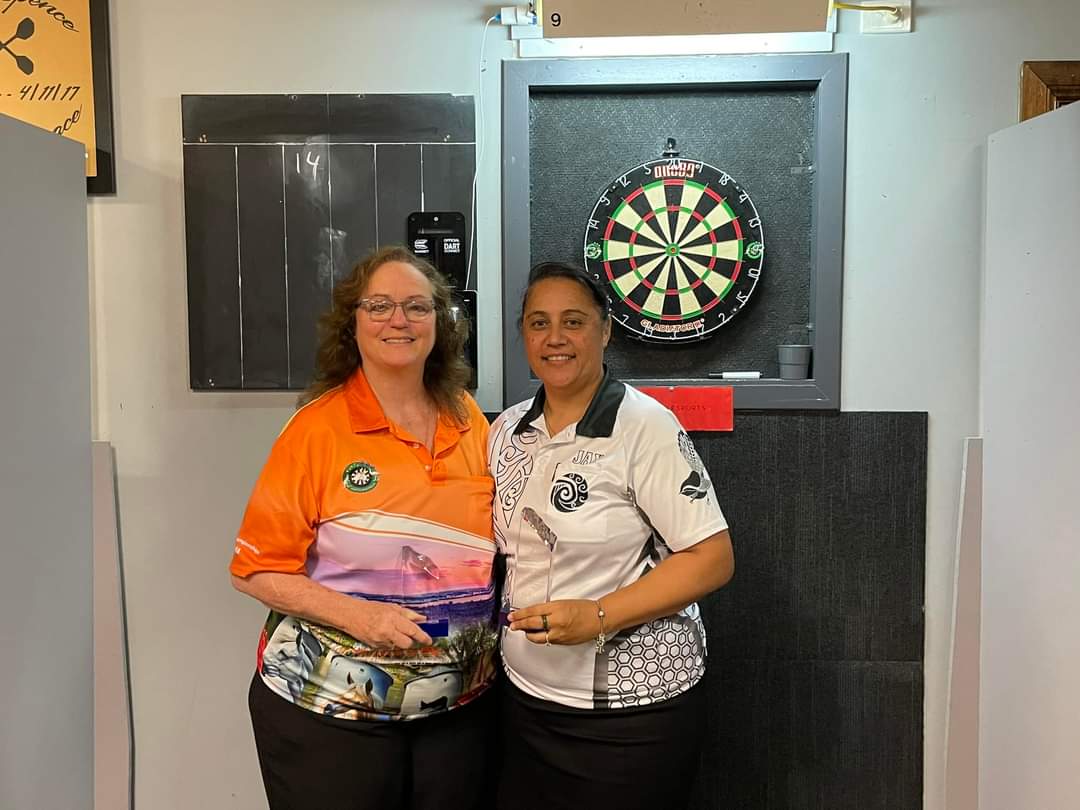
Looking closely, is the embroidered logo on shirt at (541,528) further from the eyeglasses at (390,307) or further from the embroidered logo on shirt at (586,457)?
the eyeglasses at (390,307)

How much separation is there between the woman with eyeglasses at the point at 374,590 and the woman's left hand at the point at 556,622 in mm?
188

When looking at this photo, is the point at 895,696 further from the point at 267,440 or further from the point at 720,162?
the point at 267,440

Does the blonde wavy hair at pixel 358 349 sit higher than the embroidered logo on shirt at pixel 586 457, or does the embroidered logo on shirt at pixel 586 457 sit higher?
the blonde wavy hair at pixel 358 349

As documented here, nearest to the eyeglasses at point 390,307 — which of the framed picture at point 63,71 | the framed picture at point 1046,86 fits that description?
the framed picture at point 63,71

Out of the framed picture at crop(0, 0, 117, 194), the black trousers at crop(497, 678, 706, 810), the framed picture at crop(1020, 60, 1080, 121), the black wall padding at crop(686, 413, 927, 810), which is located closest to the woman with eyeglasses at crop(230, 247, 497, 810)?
the black trousers at crop(497, 678, 706, 810)

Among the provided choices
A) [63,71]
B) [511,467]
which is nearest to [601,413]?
[511,467]

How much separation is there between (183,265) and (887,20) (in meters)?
1.70

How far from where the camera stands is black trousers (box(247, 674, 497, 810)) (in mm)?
1396

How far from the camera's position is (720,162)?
1.95 m

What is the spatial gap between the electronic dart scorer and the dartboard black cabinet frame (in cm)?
2

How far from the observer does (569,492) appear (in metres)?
1.39

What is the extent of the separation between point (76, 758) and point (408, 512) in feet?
3.42

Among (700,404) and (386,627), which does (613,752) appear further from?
(700,404)

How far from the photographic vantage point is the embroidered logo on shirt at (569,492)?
1385 mm
